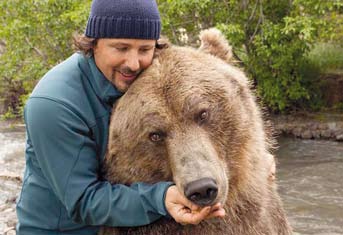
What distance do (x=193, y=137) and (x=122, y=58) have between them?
19.0 inches

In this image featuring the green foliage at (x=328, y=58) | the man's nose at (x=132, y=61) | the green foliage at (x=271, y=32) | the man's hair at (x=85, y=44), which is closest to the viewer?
the man's nose at (x=132, y=61)

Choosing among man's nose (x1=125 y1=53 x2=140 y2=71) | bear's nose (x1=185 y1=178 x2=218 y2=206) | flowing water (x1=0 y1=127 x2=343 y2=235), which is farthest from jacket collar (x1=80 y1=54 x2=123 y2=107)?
Answer: flowing water (x1=0 y1=127 x2=343 y2=235)

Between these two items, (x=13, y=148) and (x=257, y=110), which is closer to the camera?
(x=257, y=110)

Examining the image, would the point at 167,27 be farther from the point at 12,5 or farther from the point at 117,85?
the point at 117,85

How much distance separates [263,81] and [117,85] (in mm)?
9054

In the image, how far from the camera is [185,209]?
2.39 meters

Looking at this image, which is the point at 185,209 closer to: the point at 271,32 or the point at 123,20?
the point at 123,20

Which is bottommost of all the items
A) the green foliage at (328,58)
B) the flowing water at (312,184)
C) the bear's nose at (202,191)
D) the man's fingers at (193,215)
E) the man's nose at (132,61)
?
the flowing water at (312,184)

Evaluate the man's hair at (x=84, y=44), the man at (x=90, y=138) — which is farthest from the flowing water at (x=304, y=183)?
the man's hair at (x=84, y=44)

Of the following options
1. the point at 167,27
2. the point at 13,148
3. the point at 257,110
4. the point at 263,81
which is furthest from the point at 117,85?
the point at 13,148

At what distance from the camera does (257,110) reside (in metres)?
3.01

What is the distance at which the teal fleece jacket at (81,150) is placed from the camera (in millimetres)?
2520

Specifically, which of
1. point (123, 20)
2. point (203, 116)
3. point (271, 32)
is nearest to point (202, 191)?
point (203, 116)

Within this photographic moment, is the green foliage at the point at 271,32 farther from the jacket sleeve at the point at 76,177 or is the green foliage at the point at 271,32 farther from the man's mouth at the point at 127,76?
the jacket sleeve at the point at 76,177
